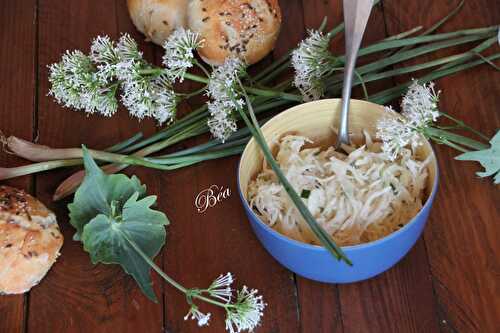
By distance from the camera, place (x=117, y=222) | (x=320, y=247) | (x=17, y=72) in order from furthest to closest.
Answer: (x=17, y=72) < (x=117, y=222) < (x=320, y=247)

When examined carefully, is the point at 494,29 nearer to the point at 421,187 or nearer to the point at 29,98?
the point at 421,187

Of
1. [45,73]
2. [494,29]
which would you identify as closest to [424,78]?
[494,29]

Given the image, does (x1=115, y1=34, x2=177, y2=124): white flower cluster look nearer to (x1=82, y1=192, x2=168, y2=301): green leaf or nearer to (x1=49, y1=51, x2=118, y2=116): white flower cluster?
(x1=49, y1=51, x2=118, y2=116): white flower cluster

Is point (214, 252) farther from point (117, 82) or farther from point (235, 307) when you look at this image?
point (117, 82)

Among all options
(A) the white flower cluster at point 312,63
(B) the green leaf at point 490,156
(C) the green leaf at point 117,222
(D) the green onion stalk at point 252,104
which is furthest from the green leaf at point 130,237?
(B) the green leaf at point 490,156

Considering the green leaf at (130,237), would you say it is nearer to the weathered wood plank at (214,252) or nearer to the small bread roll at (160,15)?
the weathered wood plank at (214,252)

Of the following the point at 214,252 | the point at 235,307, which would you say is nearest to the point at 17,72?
the point at 214,252

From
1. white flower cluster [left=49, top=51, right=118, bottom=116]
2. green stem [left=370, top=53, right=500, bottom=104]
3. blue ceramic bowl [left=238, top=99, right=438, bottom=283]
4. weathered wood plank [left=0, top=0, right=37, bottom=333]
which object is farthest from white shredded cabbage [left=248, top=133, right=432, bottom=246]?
weathered wood plank [left=0, top=0, right=37, bottom=333]
